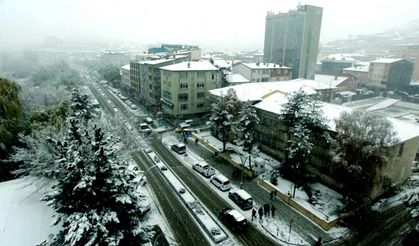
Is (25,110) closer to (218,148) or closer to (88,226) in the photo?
(218,148)

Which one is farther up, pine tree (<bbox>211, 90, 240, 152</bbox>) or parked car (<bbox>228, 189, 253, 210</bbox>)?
pine tree (<bbox>211, 90, 240, 152</bbox>)

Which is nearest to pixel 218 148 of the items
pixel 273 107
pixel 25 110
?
pixel 273 107

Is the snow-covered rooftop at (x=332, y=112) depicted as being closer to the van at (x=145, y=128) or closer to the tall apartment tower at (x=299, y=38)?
the van at (x=145, y=128)

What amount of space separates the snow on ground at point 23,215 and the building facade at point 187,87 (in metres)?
32.8

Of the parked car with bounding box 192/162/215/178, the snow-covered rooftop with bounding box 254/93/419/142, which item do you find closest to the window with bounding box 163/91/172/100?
the snow-covered rooftop with bounding box 254/93/419/142

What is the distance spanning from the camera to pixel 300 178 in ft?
97.9

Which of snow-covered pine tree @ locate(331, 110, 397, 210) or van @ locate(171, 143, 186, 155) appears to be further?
van @ locate(171, 143, 186, 155)

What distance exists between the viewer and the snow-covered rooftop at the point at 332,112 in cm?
2791

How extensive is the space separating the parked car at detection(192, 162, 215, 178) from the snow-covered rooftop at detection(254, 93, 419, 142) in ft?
38.2

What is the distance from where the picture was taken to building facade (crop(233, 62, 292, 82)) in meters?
69.7

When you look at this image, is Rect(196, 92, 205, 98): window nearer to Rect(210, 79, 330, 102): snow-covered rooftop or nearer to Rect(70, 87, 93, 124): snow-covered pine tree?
Rect(210, 79, 330, 102): snow-covered rooftop

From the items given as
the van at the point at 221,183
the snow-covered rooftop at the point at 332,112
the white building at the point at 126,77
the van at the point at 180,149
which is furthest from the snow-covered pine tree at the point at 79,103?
the white building at the point at 126,77

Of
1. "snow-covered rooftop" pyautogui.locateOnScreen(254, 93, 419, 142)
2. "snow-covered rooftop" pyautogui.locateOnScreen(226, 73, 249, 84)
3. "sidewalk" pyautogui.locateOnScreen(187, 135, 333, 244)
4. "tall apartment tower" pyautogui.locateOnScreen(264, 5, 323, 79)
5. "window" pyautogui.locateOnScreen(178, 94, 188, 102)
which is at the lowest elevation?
"sidewalk" pyautogui.locateOnScreen(187, 135, 333, 244)

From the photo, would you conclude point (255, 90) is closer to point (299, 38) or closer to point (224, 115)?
point (224, 115)
